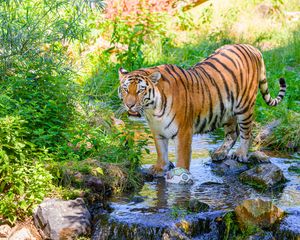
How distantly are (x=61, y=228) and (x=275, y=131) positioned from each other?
3.88 metres

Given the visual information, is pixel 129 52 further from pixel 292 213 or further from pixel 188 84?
pixel 292 213

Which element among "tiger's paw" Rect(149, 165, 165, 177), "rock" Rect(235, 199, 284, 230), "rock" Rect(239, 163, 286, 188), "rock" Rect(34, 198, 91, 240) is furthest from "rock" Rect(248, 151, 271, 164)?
"rock" Rect(34, 198, 91, 240)

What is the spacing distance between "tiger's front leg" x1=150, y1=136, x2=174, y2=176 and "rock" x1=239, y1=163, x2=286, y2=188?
0.85 m

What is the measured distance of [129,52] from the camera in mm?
11531

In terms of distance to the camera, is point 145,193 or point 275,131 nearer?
point 145,193

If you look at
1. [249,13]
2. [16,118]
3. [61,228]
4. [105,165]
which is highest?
[249,13]

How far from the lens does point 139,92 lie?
6.90 metres

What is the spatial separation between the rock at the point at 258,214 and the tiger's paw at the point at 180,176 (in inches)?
49.2

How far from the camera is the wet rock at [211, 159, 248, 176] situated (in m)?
7.61

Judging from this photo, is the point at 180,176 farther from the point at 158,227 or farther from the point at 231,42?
the point at 231,42

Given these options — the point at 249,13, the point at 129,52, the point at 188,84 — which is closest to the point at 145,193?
the point at 188,84

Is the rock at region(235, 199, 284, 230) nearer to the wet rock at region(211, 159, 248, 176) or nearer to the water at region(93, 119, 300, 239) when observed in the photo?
the water at region(93, 119, 300, 239)

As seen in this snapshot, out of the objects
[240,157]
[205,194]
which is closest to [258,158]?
[240,157]

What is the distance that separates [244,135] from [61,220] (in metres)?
2.89
